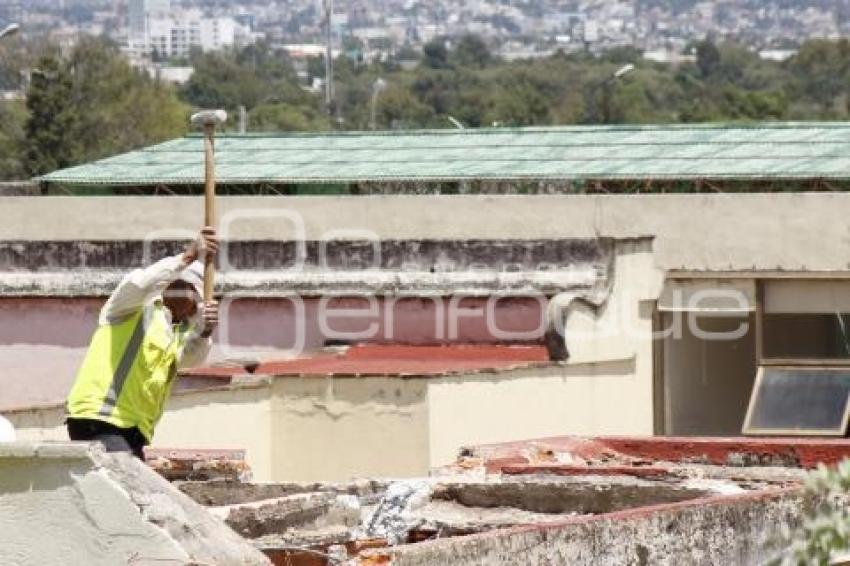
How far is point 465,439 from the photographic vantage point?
22.8 m

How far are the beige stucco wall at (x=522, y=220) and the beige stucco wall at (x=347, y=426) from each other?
463cm

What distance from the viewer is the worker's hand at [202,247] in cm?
1273

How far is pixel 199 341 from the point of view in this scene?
505 inches

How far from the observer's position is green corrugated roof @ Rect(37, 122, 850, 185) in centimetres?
3079

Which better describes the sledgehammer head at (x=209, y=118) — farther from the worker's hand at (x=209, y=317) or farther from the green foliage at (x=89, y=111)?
the green foliage at (x=89, y=111)

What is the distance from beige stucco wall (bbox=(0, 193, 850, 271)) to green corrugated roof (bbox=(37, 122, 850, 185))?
7.77ft

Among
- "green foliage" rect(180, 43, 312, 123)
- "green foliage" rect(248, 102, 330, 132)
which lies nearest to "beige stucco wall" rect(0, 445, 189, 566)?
"green foliage" rect(248, 102, 330, 132)

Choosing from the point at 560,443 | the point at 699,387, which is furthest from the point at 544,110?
the point at 560,443

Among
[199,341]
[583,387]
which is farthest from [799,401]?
[199,341]

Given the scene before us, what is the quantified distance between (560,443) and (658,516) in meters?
5.03

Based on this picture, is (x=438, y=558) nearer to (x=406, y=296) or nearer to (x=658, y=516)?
(x=658, y=516)

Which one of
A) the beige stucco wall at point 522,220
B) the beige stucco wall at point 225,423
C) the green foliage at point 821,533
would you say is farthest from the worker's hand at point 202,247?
the beige stucco wall at point 522,220

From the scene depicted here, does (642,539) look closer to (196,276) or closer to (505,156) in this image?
(196,276)

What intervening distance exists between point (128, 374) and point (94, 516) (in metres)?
2.84
